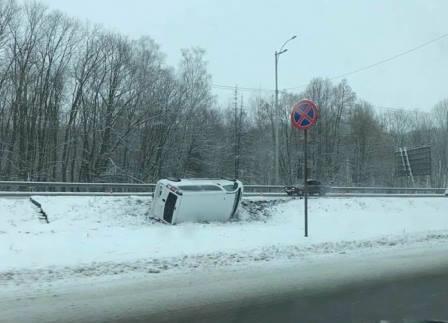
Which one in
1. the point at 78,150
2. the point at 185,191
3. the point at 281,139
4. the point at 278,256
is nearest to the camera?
the point at 278,256

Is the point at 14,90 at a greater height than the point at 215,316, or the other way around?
the point at 14,90

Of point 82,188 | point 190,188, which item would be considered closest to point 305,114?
point 190,188

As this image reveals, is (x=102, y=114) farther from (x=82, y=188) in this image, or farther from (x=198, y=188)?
(x=198, y=188)

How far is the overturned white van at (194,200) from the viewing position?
1620 cm

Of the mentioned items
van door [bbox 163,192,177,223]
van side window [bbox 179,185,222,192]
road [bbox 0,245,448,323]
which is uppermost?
van side window [bbox 179,185,222,192]

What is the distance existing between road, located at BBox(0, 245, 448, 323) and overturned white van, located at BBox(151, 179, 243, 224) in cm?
577

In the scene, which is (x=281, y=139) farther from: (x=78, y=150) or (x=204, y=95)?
(x=78, y=150)

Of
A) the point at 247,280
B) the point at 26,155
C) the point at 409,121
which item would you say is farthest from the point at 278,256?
the point at 409,121

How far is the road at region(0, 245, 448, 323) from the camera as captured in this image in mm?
7164

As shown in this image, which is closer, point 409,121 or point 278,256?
point 278,256

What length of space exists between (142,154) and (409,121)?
53257 mm

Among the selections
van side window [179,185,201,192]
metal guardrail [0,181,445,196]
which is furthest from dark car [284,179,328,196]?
van side window [179,185,201,192]

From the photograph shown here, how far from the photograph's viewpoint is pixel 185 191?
53.3 ft

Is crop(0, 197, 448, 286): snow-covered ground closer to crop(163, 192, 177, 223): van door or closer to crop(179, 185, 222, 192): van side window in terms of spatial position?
crop(163, 192, 177, 223): van door
